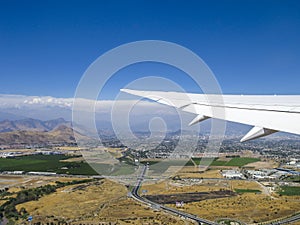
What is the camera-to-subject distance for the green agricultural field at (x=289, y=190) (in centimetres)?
2588

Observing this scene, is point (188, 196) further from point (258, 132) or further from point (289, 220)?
point (258, 132)

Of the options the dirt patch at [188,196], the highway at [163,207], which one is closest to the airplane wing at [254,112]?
the highway at [163,207]

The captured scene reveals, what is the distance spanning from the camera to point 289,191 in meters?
26.8

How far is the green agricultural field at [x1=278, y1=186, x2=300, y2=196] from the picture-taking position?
84.9 feet

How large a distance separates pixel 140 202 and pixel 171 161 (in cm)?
2666

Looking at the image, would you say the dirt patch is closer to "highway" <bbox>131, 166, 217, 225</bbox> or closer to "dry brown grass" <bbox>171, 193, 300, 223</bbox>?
"highway" <bbox>131, 166, 217, 225</bbox>

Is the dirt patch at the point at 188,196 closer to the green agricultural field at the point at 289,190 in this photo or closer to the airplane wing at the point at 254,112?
the green agricultural field at the point at 289,190

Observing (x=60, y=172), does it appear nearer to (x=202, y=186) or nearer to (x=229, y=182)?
(x=202, y=186)

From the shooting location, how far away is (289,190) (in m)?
27.2

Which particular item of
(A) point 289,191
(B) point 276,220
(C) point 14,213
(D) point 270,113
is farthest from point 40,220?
(A) point 289,191

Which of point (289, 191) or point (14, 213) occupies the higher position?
point (289, 191)

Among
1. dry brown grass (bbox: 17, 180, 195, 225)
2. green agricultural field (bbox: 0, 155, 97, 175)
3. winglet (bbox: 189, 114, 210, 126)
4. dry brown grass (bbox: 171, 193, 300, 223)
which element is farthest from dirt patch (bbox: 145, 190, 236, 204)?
winglet (bbox: 189, 114, 210, 126)

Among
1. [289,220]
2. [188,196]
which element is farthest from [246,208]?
[188,196]

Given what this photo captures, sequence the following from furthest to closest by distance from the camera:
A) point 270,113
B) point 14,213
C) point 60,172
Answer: point 60,172 < point 14,213 < point 270,113
